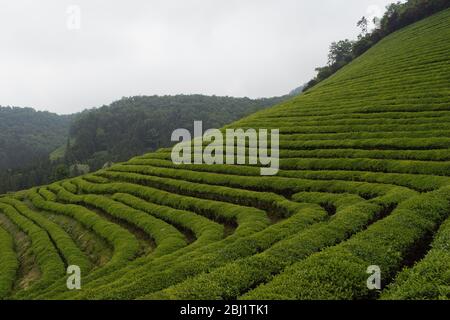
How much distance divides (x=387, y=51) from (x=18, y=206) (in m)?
68.8

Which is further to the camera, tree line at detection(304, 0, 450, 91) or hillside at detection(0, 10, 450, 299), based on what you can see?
tree line at detection(304, 0, 450, 91)

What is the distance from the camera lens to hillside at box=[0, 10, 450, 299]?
14.1 meters

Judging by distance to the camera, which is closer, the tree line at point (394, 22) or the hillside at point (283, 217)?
the hillside at point (283, 217)

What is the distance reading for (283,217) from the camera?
26.8m

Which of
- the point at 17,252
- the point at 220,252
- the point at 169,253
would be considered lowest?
the point at 17,252

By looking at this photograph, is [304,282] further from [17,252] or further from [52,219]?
[52,219]

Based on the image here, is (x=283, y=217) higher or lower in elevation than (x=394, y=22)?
lower

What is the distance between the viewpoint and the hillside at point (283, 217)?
46.4ft

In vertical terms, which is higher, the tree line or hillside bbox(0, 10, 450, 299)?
the tree line

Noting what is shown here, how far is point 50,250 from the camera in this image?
30656mm

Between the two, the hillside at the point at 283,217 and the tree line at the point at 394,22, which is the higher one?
the tree line at the point at 394,22

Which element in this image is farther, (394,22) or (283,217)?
(394,22)
